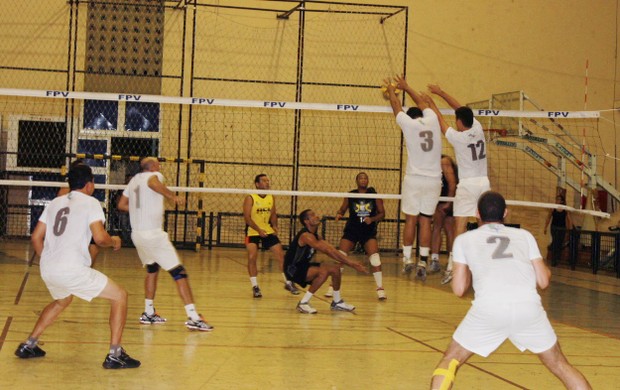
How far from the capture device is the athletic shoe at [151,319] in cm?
997

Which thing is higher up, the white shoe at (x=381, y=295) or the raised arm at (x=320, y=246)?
the raised arm at (x=320, y=246)

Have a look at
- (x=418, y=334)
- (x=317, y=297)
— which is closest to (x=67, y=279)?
(x=418, y=334)

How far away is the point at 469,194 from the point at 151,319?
395 cm

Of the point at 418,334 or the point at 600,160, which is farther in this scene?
the point at 600,160

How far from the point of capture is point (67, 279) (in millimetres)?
7121

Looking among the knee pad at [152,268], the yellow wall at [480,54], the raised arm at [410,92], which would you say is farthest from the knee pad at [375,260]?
the yellow wall at [480,54]

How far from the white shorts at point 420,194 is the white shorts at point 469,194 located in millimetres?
289

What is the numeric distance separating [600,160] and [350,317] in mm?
14576

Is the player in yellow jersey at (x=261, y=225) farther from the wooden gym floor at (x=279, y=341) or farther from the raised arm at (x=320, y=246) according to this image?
the raised arm at (x=320, y=246)

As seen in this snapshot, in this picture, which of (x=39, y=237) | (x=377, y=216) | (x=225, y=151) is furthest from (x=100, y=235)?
(x=225, y=151)

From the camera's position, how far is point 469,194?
10.5 m

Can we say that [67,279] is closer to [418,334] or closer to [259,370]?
[259,370]

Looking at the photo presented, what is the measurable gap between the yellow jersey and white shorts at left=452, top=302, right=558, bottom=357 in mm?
8190

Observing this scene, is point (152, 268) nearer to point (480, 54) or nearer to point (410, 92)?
point (410, 92)
